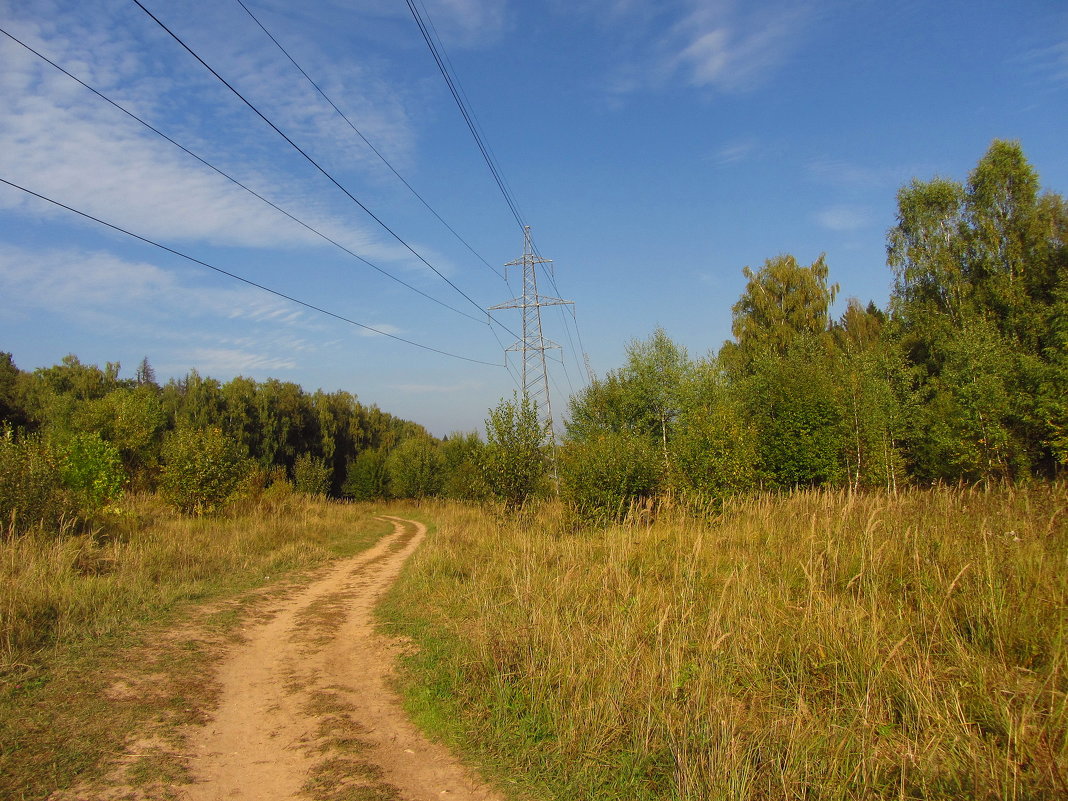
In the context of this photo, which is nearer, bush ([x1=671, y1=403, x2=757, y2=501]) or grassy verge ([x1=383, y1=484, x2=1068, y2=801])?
grassy verge ([x1=383, y1=484, x2=1068, y2=801])

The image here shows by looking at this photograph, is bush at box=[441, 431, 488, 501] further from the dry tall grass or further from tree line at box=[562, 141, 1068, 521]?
the dry tall grass

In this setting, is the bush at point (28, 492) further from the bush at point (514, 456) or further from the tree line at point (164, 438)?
the bush at point (514, 456)

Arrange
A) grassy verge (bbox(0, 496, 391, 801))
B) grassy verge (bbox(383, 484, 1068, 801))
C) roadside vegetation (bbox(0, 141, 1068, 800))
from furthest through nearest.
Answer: grassy verge (bbox(0, 496, 391, 801)) < roadside vegetation (bbox(0, 141, 1068, 800)) < grassy verge (bbox(383, 484, 1068, 801))

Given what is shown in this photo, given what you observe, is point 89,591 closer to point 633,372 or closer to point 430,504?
point 430,504

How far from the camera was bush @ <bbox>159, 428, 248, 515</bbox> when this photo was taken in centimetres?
1973

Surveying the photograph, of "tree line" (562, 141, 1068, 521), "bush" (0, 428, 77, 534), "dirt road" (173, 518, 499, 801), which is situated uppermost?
"tree line" (562, 141, 1068, 521)

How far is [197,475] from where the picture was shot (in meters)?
19.8

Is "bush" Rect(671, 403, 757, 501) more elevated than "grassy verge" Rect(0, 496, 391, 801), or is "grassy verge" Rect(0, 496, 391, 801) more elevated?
"bush" Rect(671, 403, 757, 501)

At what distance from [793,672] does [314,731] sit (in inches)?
177

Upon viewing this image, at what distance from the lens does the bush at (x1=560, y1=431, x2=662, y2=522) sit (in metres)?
15.9

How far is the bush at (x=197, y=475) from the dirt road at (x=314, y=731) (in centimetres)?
1284

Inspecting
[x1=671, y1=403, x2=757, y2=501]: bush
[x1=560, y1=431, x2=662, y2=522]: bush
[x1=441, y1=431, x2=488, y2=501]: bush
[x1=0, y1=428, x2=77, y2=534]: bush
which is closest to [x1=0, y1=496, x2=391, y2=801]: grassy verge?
[x1=0, y1=428, x2=77, y2=534]: bush

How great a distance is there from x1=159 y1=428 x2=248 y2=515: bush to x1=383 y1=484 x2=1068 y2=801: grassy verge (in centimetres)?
1565

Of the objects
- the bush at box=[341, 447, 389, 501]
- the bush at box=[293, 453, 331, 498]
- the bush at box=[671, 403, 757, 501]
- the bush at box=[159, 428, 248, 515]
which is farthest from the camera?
the bush at box=[341, 447, 389, 501]
